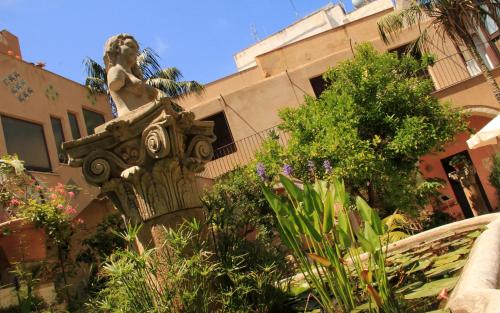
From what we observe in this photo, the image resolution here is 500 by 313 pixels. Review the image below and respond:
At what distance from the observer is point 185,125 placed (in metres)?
4.19

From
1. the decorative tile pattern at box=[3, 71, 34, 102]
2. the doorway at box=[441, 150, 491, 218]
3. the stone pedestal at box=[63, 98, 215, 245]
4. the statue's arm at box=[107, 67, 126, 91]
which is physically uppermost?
the decorative tile pattern at box=[3, 71, 34, 102]

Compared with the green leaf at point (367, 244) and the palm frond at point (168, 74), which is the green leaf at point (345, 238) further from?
the palm frond at point (168, 74)

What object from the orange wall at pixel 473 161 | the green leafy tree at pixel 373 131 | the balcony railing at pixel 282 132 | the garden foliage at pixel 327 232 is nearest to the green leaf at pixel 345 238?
the garden foliage at pixel 327 232

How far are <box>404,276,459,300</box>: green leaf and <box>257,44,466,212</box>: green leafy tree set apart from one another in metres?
6.91

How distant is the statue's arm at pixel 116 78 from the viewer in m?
4.59

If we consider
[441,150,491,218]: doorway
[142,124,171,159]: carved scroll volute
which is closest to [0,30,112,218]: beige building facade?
[142,124,171,159]: carved scroll volute

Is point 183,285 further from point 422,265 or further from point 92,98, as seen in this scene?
Answer: point 92,98

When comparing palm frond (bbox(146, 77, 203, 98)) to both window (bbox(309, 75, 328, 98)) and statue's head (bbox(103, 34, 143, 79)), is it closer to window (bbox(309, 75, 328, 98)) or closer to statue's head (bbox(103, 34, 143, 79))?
window (bbox(309, 75, 328, 98))

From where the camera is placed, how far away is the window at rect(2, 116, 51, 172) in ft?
38.5

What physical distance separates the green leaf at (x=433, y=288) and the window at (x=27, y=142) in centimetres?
1096

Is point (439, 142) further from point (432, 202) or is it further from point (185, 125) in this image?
point (185, 125)

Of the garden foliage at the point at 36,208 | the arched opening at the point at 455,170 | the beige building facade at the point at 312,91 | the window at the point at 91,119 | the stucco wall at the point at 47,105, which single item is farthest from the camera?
the arched opening at the point at 455,170

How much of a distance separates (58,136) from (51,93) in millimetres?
1309

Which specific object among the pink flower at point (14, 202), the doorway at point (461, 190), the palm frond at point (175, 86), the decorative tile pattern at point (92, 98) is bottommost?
the doorway at point (461, 190)
